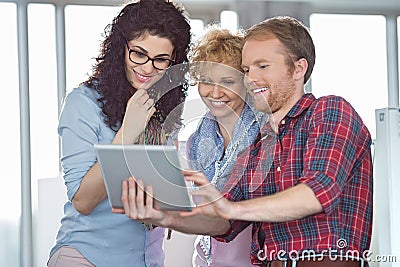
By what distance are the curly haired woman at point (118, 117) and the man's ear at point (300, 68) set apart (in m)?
0.27

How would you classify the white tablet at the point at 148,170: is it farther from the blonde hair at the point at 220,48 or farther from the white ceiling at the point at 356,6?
the white ceiling at the point at 356,6

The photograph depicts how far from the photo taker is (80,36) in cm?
457

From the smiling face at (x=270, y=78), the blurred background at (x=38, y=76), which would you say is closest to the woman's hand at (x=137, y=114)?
the smiling face at (x=270, y=78)

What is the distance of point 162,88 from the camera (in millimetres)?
1766

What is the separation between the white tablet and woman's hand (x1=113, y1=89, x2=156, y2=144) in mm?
132

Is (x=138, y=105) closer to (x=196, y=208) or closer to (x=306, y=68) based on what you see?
(x=196, y=208)

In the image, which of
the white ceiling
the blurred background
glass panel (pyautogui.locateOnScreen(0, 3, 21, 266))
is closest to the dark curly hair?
the blurred background

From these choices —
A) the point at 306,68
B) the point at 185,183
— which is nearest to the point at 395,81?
the point at 306,68

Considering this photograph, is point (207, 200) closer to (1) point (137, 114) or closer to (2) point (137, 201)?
(2) point (137, 201)

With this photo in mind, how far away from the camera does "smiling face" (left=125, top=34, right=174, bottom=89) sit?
176 cm

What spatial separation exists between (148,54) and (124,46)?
11 centimetres

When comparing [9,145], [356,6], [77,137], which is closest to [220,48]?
[77,137]

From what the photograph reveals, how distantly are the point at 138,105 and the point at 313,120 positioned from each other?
0.40 m

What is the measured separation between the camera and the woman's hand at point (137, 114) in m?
1.72
